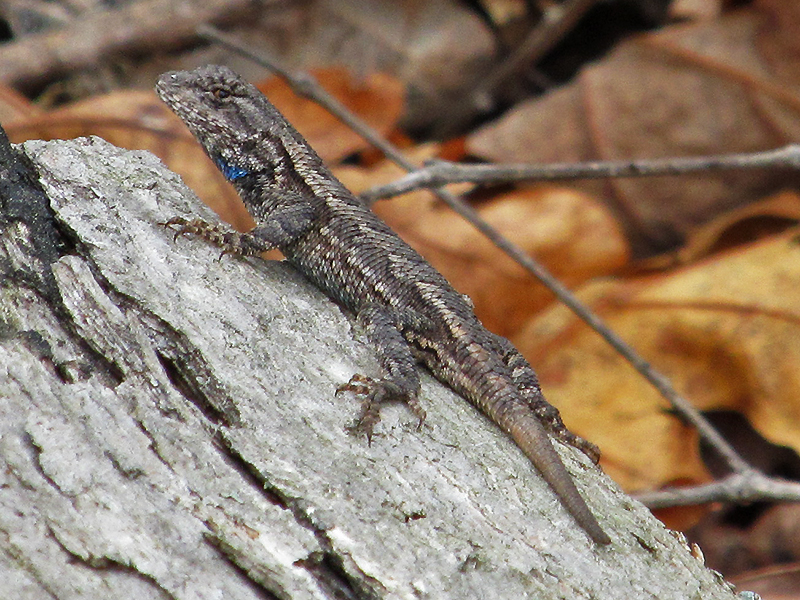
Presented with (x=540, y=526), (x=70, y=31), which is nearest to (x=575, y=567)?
(x=540, y=526)

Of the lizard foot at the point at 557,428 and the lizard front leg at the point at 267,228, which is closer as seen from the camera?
the lizard front leg at the point at 267,228

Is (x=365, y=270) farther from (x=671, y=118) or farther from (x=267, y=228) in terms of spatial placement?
(x=671, y=118)

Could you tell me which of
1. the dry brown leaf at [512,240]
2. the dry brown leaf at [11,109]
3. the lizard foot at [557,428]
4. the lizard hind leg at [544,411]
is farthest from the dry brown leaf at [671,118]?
the lizard foot at [557,428]

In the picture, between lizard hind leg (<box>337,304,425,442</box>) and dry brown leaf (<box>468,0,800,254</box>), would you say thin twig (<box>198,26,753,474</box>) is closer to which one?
lizard hind leg (<box>337,304,425,442</box>)

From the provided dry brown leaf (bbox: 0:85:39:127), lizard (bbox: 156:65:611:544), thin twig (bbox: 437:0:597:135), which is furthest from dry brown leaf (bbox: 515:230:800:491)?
dry brown leaf (bbox: 0:85:39:127)

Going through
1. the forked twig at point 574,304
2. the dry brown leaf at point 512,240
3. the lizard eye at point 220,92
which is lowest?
A: the lizard eye at point 220,92

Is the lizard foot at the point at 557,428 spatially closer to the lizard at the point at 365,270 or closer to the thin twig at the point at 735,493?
the lizard at the point at 365,270

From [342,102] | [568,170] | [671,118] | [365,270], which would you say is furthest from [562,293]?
[342,102]
